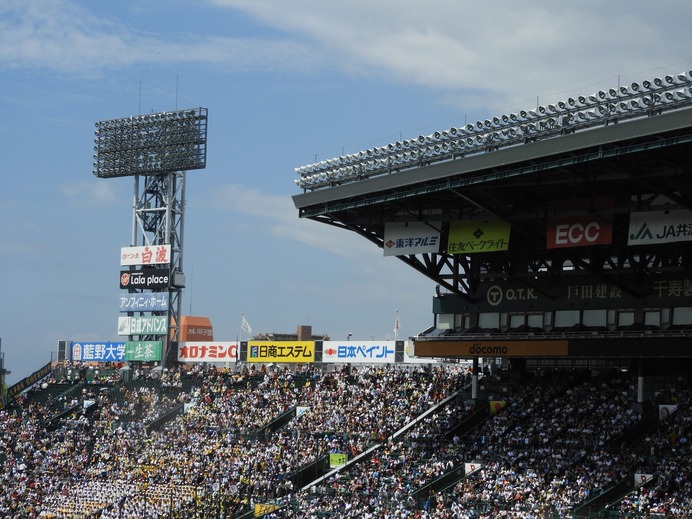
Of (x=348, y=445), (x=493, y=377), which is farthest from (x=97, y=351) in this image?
(x=493, y=377)

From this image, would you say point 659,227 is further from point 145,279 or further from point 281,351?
point 145,279

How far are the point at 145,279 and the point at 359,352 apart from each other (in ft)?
54.5

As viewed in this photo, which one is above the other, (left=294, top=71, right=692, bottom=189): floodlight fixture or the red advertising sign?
(left=294, top=71, right=692, bottom=189): floodlight fixture

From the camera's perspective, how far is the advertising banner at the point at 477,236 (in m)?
51.2

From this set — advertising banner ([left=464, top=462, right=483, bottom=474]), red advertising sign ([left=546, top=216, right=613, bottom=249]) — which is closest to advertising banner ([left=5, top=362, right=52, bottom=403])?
advertising banner ([left=464, top=462, right=483, bottom=474])

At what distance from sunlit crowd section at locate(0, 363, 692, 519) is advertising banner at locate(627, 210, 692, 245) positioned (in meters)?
7.84

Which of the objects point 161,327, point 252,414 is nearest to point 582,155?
point 252,414

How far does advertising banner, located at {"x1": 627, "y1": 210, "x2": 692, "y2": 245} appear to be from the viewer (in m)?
45.6

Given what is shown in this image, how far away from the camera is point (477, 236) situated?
171 ft

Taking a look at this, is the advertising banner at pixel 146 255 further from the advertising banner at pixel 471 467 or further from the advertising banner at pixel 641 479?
the advertising banner at pixel 641 479

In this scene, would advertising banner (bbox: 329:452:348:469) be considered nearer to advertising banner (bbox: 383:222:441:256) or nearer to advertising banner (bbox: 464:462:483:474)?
advertising banner (bbox: 464:462:483:474)

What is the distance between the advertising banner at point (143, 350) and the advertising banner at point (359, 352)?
1224 centimetres

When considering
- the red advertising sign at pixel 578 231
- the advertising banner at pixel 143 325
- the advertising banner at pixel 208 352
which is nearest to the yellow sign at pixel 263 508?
the red advertising sign at pixel 578 231

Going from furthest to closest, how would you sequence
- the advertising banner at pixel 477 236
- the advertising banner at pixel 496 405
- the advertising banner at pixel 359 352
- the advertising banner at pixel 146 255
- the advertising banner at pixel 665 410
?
the advertising banner at pixel 146 255 < the advertising banner at pixel 359 352 < the advertising banner at pixel 496 405 < the advertising banner at pixel 477 236 < the advertising banner at pixel 665 410
